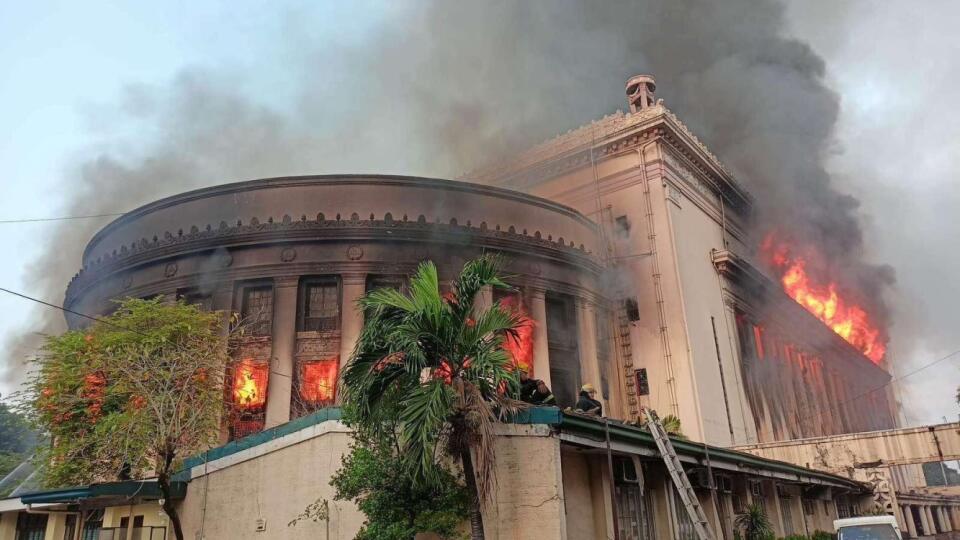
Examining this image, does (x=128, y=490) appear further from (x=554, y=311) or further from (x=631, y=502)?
(x=554, y=311)

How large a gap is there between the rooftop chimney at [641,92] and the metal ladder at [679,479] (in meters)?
26.3

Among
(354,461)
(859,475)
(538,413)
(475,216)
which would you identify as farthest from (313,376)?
(859,475)

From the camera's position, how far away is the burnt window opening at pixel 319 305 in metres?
23.8

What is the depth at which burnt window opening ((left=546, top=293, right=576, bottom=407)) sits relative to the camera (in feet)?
87.6

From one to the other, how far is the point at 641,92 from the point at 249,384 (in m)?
24.5

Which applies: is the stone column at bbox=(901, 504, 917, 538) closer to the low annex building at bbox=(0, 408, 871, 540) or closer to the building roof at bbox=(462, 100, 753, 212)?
the building roof at bbox=(462, 100, 753, 212)

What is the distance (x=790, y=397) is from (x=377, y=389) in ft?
Result: 124

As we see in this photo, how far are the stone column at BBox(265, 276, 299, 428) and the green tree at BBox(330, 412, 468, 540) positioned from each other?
12.6 meters

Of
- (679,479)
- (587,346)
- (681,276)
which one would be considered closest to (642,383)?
(587,346)

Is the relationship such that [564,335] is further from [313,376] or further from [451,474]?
[451,474]

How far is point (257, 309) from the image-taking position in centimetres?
→ 2422

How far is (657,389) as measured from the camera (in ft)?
96.3

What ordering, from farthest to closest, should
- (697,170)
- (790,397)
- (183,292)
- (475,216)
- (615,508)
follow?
(790,397) < (697,170) < (475,216) < (183,292) < (615,508)

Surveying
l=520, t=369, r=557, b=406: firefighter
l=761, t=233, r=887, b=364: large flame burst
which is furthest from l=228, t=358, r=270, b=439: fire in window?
l=761, t=233, r=887, b=364: large flame burst
